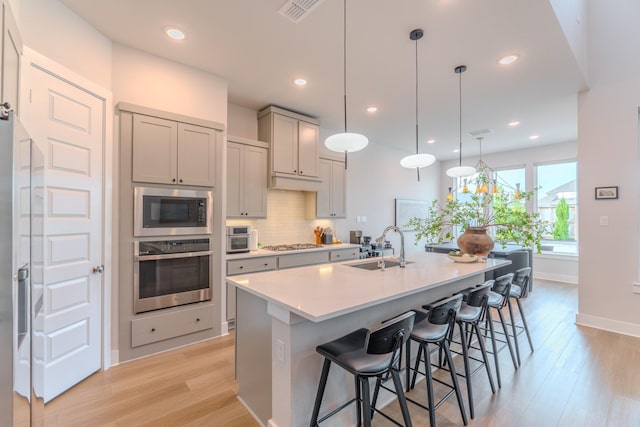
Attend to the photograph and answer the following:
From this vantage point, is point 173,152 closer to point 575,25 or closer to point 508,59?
point 508,59

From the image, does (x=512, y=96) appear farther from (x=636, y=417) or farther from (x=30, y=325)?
(x=30, y=325)

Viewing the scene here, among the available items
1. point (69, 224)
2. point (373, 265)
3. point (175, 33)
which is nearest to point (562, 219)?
point (373, 265)

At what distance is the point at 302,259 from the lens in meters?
4.02

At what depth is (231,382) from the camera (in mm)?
2375

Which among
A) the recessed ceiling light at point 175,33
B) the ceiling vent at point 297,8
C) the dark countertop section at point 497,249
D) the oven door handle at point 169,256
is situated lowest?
the dark countertop section at point 497,249

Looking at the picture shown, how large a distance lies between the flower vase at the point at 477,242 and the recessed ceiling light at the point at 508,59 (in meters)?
1.72

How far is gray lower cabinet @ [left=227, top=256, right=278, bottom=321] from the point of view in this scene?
335 cm

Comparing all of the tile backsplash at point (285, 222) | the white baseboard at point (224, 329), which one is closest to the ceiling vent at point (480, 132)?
the tile backsplash at point (285, 222)

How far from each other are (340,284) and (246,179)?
2.36m

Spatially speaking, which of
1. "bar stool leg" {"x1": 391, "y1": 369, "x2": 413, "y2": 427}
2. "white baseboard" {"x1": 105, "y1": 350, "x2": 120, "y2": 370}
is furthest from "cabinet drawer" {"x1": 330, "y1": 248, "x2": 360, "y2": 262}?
"bar stool leg" {"x1": 391, "y1": 369, "x2": 413, "y2": 427}

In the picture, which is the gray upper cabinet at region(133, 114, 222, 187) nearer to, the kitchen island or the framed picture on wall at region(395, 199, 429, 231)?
the kitchen island

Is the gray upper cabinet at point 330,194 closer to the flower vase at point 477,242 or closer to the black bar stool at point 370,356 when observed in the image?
the flower vase at point 477,242

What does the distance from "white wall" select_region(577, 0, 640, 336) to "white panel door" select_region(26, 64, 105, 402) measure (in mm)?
5379

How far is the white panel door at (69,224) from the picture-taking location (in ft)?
6.88
